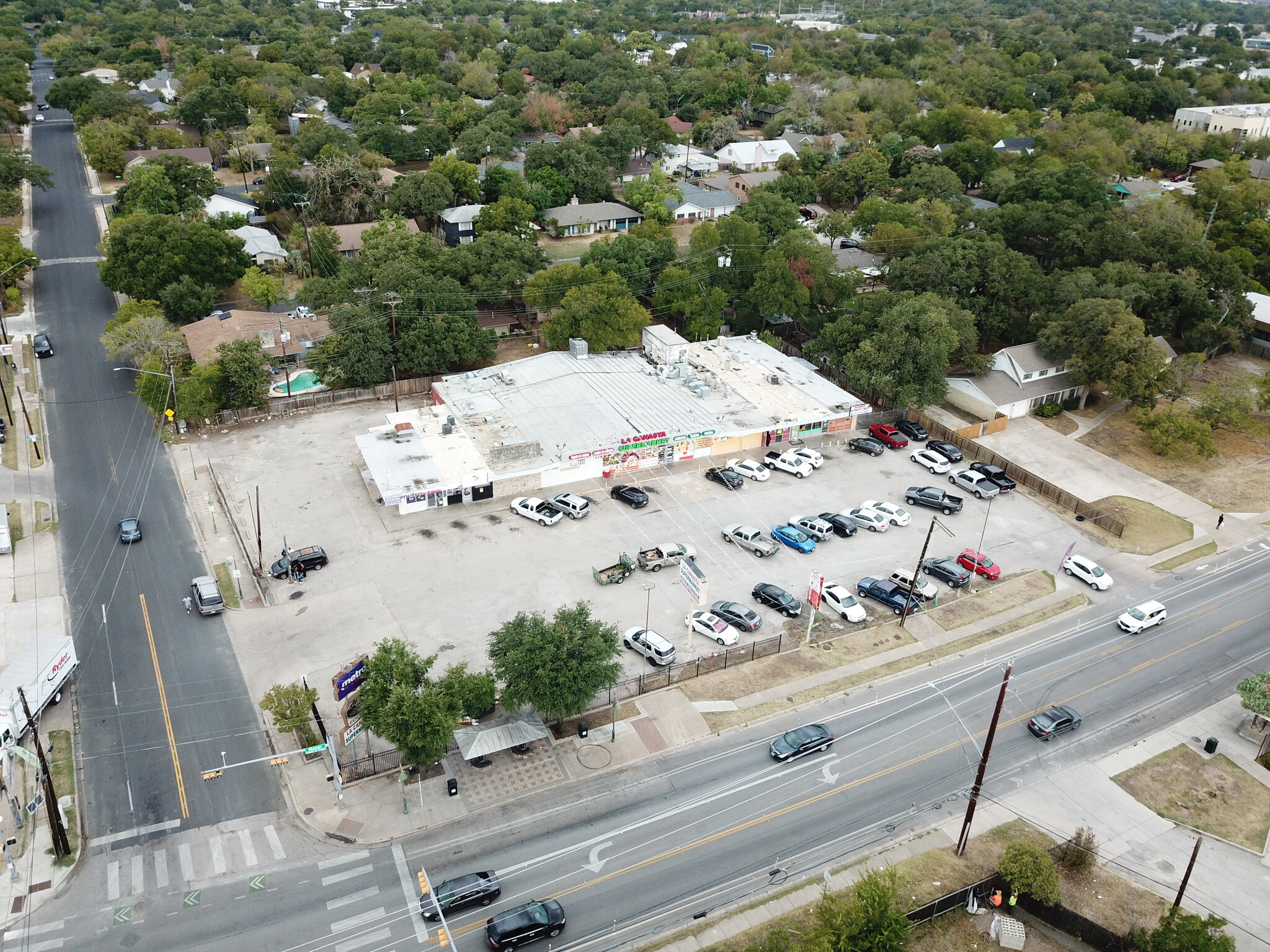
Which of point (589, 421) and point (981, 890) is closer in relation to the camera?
point (981, 890)

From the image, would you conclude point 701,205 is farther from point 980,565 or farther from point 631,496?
point 980,565

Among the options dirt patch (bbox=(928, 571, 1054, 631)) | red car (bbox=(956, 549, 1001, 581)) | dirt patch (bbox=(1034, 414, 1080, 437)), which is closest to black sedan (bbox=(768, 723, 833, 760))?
dirt patch (bbox=(928, 571, 1054, 631))

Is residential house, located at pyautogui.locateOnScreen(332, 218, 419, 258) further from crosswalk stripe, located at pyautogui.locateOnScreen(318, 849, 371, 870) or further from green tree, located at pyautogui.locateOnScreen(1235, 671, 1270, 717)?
green tree, located at pyautogui.locateOnScreen(1235, 671, 1270, 717)

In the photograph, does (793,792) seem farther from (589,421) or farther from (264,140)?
(264,140)

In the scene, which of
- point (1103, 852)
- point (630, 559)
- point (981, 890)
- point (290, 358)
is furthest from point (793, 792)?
point (290, 358)

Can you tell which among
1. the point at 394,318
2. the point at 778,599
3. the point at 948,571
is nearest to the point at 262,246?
the point at 394,318
